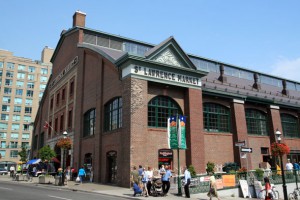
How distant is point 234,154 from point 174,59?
11866 mm

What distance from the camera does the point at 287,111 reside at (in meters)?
37.2

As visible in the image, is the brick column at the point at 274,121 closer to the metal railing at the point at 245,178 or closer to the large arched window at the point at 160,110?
the metal railing at the point at 245,178

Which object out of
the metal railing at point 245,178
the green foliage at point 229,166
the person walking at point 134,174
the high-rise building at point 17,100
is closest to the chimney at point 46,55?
the high-rise building at point 17,100

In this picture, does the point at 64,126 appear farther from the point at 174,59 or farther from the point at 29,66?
the point at 29,66

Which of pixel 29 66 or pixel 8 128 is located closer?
pixel 8 128

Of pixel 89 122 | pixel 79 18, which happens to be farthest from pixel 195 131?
pixel 79 18

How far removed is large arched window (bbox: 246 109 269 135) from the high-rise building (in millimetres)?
64282

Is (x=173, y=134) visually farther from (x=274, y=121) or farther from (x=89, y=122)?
(x=274, y=121)

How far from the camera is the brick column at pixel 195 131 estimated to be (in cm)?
2519

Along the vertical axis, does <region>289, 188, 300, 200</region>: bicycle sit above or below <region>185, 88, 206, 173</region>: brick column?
below

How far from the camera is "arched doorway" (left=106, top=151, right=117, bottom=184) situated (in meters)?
24.7

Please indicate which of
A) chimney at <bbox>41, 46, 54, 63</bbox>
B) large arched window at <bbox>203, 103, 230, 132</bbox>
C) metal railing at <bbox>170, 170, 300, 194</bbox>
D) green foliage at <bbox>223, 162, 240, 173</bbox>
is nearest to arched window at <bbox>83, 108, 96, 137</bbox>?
metal railing at <bbox>170, 170, 300, 194</bbox>

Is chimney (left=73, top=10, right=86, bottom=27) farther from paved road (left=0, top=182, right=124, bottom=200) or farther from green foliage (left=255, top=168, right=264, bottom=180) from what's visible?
green foliage (left=255, top=168, right=264, bottom=180)

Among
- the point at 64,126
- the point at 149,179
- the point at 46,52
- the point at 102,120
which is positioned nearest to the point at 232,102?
the point at 102,120
